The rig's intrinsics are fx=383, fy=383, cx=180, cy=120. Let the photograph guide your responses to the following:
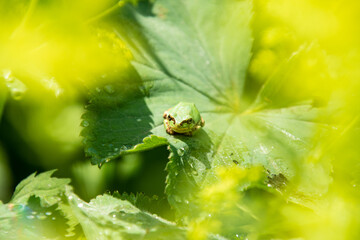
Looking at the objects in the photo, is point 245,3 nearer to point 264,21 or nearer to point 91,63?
point 264,21

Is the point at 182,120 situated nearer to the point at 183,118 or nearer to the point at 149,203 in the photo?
the point at 183,118

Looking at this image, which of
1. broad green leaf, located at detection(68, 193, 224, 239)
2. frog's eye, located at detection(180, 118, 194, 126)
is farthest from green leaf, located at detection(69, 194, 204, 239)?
frog's eye, located at detection(180, 118, 194, 126)

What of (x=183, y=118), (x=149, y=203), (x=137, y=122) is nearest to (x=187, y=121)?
(x=183, y=118)

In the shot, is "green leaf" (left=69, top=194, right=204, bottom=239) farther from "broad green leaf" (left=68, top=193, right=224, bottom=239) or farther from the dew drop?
the dew drop

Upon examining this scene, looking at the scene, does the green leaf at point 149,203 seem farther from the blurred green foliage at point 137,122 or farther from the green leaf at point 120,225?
the green leaf at point 120,225

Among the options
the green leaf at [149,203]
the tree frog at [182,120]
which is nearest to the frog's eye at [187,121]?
the tree frog at [182,120]
